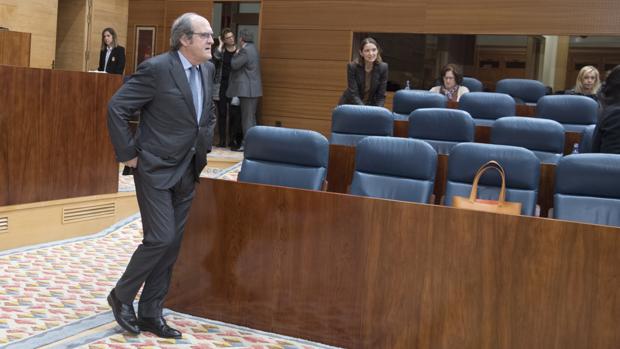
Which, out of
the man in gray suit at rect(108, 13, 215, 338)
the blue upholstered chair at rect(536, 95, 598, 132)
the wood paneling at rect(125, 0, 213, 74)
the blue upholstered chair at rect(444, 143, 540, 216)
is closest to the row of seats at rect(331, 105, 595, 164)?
the blue upholstered chair at rect(536, 95, 598, 132)

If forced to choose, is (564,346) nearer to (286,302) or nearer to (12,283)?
(286,302)

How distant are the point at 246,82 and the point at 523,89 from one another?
99.5 inches

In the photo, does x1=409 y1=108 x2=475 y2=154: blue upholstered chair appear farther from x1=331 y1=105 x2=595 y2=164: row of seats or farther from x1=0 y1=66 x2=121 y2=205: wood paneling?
x1=0 y1=66 x2=121 y2=205: wood paneling

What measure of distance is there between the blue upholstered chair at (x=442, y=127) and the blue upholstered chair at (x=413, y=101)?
96cm

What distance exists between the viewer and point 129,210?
4.46m

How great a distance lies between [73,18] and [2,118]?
4.88 m

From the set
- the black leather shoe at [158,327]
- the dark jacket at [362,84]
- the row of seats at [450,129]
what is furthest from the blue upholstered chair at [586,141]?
the black leather shoe at [158,327]

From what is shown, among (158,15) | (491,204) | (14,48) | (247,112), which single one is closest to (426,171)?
(491,204)

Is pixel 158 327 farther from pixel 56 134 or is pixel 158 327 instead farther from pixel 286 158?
pixel 56 134

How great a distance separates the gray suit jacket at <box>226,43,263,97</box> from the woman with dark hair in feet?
13.4

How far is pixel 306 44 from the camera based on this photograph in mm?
7246

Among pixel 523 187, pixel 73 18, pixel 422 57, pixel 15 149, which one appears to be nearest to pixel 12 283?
pixel 15 149

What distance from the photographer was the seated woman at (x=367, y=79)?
16.4 ft

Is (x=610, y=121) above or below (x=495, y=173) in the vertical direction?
above
